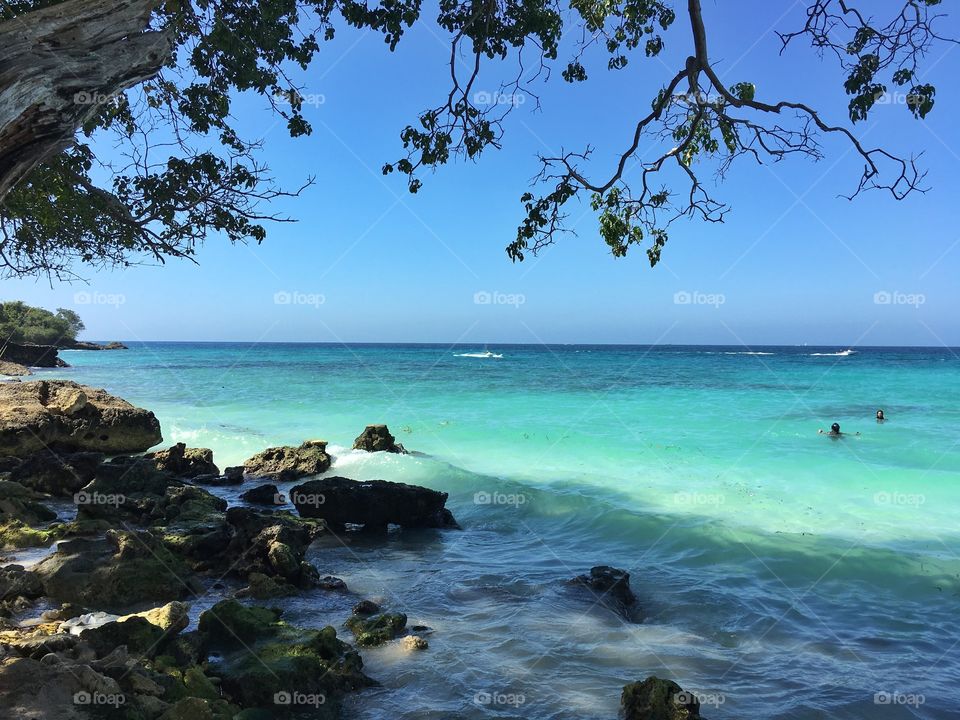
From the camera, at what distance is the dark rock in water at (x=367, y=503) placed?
33.0ft

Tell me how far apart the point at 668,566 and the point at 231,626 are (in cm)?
607

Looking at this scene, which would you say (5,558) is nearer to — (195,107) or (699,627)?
(195,107)

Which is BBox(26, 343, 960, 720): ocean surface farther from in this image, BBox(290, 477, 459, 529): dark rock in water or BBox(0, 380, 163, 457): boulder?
BBox(0, 380, 163, 457): boulder

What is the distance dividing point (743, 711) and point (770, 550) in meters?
5.12

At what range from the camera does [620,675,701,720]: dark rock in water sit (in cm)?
442

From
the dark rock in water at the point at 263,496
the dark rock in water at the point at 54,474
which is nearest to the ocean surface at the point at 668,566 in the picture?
the dark rock in water at the point at 263,496

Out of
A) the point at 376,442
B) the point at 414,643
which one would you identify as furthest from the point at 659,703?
the point at 376,442

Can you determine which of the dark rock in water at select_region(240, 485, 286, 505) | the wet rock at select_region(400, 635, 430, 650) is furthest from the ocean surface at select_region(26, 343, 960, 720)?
the dark rock in water at select_region(240, 485, 286, 505)

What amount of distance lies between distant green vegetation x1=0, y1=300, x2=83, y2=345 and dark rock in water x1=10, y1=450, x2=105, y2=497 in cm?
6261

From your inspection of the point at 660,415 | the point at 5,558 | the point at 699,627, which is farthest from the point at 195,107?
the point at 660,415

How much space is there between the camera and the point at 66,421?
14.6 m

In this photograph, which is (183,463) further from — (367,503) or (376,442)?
(367,503)

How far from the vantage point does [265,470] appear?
1459cm

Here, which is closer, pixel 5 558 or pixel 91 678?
pixel 91 678
